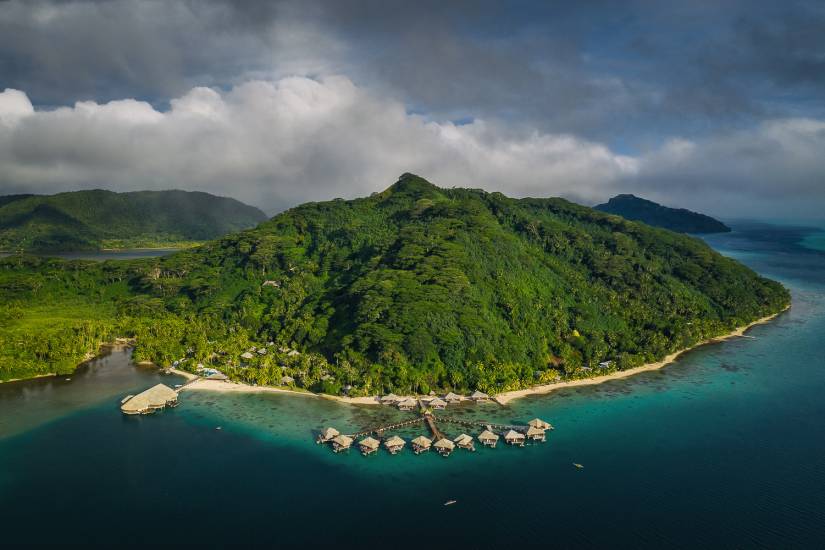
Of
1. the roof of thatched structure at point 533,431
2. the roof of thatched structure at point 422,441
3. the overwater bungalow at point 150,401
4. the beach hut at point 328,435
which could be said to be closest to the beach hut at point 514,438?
the roof of thatched structure at point 533,431

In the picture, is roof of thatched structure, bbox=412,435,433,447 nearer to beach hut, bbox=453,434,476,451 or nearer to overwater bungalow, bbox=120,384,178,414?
beach hut, bbox=453,434,476,451

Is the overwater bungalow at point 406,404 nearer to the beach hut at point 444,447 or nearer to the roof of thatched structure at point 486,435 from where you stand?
the beach hut at point 444,447

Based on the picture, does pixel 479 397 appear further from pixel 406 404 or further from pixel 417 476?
pixel 417 476

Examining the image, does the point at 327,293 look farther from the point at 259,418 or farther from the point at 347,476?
the point at 347,476

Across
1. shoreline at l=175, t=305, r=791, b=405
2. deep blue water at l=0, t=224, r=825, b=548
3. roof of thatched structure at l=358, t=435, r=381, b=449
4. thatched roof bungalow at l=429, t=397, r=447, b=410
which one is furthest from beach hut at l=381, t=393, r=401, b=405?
roof of thatched structure at l=358, t=435, r=381, b=449

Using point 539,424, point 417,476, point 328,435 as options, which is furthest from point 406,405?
point 539,424

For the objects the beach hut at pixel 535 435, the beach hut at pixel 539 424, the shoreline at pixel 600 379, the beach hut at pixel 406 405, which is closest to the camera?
the beach hut at pixel 535 435
